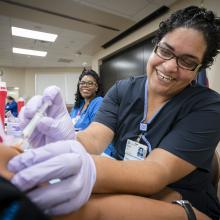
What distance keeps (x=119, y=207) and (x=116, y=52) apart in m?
5.04

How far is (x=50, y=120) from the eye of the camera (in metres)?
0.60

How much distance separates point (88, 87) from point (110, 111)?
1877 millimetres

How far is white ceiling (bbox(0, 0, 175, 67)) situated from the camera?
3268 mm

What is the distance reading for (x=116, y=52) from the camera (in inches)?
208

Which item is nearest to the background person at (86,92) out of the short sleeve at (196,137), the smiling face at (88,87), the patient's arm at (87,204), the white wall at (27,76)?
the smiling face at (88,87)

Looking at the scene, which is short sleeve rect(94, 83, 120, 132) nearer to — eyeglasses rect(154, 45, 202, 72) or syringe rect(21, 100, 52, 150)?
eyeglasses rect(154, 45, 202, 72)

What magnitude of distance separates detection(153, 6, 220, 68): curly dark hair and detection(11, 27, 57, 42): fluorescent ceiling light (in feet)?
13.6

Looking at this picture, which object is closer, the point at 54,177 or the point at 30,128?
the point at 54,177

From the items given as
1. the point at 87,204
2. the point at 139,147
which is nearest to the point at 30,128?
the point at 87,204

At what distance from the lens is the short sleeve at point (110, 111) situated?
3.36 ft

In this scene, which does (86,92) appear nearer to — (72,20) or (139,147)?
(72,20)

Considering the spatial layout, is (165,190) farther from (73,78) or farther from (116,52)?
(73,78)

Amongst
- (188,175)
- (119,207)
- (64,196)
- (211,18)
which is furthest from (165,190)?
(211,18)

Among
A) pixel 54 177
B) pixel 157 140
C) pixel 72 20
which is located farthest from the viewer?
pixel 72 20
